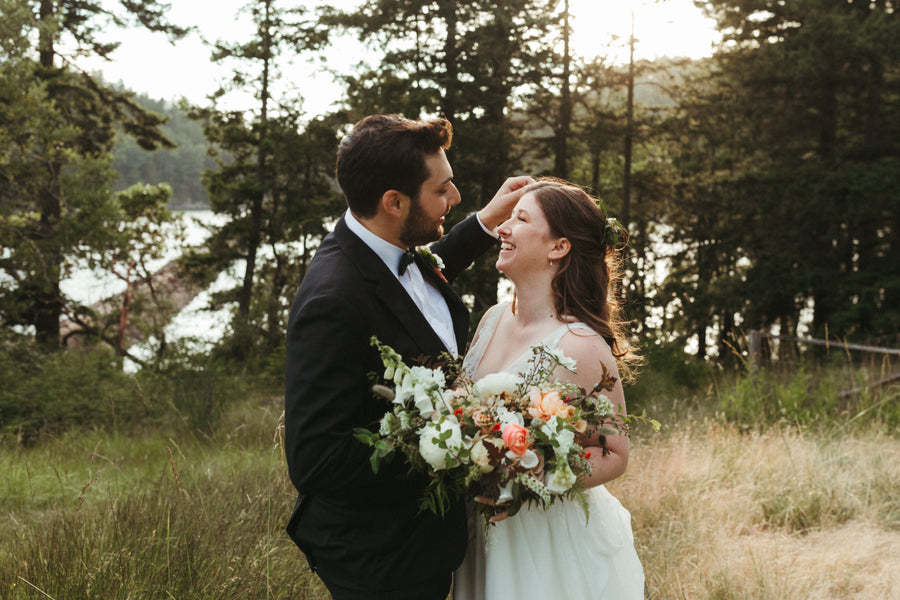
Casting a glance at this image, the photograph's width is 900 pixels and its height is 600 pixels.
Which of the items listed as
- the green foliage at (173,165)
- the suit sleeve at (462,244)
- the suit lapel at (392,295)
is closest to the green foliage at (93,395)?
the suit sleeve at (462,244)

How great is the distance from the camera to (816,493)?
5.28 metres

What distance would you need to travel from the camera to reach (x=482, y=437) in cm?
190

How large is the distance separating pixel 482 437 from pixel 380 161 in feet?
3.42

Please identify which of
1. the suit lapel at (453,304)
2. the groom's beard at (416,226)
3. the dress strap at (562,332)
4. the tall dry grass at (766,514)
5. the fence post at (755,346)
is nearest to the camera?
the groom's beard at (416,226)

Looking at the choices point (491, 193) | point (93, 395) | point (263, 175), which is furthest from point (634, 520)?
point (263, 175)

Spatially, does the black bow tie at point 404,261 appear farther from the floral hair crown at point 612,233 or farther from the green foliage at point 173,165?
the green foliage at point 173,165

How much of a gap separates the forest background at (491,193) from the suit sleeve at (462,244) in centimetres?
211

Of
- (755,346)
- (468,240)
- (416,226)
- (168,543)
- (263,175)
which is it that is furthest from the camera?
(263,175)

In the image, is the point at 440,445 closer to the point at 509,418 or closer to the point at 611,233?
the point at 509,418

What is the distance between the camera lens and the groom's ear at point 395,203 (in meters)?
2.43

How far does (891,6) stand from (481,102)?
9.55 m

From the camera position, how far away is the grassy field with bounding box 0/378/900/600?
329 cm

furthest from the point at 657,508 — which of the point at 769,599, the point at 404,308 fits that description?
the point at 404,308

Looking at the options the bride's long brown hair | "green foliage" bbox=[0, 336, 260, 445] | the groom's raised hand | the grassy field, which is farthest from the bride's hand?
"green foliage" bbox=[0, 336, 260, 445]
